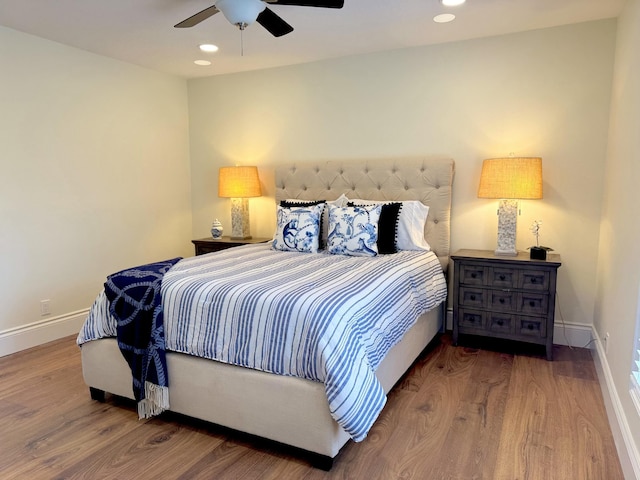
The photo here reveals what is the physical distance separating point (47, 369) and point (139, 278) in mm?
1323

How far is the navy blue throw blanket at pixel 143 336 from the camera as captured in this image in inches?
88.3

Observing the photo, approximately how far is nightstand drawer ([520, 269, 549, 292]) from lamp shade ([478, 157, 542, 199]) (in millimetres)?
541

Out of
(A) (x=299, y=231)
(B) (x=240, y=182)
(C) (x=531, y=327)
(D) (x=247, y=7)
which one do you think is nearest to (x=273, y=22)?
(D) (x=247, y=7)

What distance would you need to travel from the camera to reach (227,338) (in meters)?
2.09

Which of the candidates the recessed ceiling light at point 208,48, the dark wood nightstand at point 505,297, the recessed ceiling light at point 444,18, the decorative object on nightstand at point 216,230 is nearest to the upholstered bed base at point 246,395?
the dark wood nightstand at point 505,297

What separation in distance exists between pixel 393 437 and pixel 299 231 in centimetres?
176

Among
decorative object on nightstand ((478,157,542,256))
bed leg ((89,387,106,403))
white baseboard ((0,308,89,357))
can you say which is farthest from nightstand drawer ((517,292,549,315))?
white baseboard ((0,308,89,357))

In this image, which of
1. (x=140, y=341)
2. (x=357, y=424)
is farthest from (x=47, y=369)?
(x=357, y=424)

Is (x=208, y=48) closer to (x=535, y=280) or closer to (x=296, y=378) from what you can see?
(x=296, y=378)

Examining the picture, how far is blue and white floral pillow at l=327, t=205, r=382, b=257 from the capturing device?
3.26m

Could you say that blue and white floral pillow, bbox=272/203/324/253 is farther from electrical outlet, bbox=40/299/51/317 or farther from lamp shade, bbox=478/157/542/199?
electrical outlet, bbox=40/299/51/317

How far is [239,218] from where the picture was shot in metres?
4.45

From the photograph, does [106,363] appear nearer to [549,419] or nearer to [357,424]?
[357,424]

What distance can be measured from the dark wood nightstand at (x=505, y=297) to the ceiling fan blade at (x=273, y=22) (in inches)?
78.6
